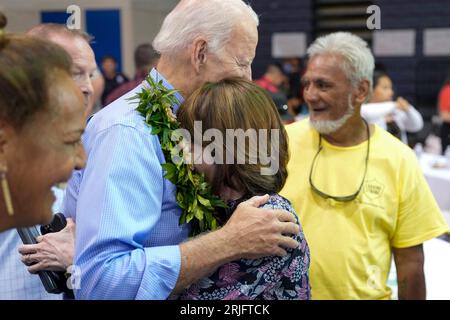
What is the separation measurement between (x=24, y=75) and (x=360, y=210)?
4.99 feet

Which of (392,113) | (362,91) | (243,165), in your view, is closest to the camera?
(243,165)

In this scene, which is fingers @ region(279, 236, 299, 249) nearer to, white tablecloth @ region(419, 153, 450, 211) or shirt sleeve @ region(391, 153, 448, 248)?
shirt sleeve @ region(391, 153, 448, 248)

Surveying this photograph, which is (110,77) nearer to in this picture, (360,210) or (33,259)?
(360,210)

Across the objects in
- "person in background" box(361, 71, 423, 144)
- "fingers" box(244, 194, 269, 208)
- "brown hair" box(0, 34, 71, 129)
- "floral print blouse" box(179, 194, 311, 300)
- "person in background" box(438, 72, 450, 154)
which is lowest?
"person in background" box(438, 72, 450, 154)

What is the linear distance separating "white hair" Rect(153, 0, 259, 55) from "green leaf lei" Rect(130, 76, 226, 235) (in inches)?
6.9

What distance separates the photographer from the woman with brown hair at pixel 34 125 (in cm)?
95

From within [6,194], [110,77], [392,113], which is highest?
[6,194]

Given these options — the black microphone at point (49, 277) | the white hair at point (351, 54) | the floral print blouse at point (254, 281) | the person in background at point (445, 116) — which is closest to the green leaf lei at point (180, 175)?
the floral print blouse at point (254, 281)

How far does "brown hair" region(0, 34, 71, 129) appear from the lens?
0.94 m

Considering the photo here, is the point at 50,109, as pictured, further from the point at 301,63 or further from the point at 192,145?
the point at 301,63

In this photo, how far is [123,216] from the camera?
138cm

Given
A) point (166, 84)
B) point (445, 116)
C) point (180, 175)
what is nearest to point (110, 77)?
point (445, 116)

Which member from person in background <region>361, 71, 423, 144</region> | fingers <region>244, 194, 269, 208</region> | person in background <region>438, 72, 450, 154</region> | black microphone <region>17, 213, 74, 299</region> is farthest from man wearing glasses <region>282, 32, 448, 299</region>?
person in background <region>438, 72, 450, 154</region>

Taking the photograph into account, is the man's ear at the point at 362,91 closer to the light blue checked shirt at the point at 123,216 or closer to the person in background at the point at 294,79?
the light blue checked shirt at the point at 123,216
